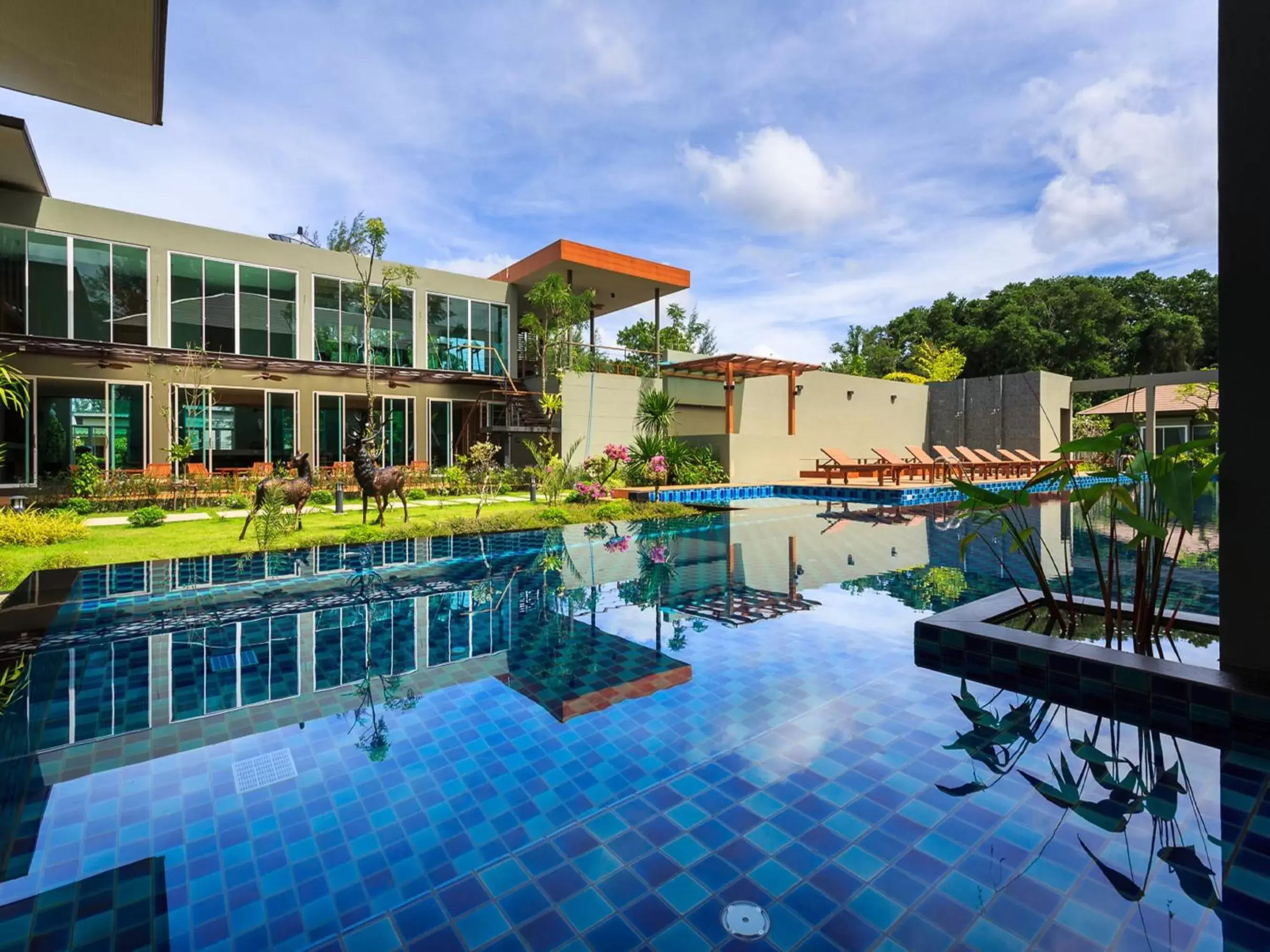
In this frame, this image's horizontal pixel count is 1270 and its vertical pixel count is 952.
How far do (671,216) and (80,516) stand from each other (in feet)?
63.6

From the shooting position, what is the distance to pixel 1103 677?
11.1 ft

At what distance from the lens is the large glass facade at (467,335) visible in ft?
59.3

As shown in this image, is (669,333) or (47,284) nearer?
(47,284)

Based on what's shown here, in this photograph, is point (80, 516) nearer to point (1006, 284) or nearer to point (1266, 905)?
point (1266, 905)

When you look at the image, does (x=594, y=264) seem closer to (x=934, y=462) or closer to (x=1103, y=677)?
(x=934, y=462)

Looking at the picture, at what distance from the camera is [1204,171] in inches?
136

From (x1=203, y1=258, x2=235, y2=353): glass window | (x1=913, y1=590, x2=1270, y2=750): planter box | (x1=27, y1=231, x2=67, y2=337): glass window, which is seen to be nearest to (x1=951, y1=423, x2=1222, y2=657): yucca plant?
(x1=913, y1=590, x2=1270, y2=750): planter box

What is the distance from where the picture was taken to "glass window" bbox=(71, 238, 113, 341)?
1342 centimetres

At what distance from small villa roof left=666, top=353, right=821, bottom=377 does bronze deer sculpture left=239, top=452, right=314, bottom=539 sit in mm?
10230

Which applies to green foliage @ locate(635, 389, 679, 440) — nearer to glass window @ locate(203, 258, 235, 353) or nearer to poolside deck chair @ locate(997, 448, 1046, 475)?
glass window @ locate(203, 258, 235, 353)

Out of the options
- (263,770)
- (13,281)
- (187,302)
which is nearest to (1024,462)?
(263,770)

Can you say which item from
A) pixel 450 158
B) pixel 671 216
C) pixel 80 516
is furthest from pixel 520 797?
pixel 671 216

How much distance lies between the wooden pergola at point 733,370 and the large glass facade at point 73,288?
1251cm

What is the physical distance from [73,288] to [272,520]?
9456 mm
